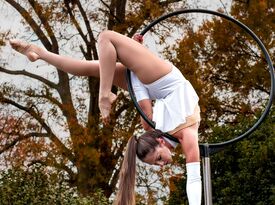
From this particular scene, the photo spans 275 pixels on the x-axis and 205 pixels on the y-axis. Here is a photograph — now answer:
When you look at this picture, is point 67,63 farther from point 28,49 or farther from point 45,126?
point 45,126

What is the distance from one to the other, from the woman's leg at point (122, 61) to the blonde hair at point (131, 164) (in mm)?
258

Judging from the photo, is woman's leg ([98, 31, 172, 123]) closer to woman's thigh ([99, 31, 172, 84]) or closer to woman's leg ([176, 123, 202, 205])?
woman's thigh ([99, 31, 172, 84])

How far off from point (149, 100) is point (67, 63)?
23.3 inches

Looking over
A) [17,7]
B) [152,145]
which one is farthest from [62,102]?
[152,145]

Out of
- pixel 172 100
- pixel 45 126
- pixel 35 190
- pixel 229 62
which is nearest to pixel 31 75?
pixel 45 126

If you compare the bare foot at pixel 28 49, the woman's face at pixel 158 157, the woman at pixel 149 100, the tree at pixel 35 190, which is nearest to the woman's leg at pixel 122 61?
the woman at pixel 149 100

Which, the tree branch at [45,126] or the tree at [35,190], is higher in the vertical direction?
the tree branch at [45,126]

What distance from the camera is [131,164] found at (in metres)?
4.98

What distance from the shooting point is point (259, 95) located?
45.8ft

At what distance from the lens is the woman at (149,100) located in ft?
16.1

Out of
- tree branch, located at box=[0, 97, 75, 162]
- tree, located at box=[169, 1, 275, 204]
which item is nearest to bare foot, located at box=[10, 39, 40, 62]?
tree, located at box=[169, 1, 275, 204]

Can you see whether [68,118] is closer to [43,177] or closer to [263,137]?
[43,177]

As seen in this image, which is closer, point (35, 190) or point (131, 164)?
point (131, 164)

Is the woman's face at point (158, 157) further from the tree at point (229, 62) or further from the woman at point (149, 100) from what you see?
the tree at point (229, 62)
